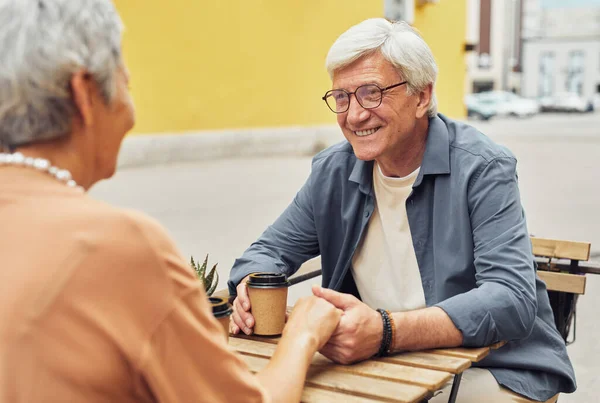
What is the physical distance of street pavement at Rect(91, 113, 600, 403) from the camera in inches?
221

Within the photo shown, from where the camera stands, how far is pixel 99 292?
1.08m

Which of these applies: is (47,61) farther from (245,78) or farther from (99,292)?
(245,78)

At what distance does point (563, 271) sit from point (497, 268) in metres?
1.00

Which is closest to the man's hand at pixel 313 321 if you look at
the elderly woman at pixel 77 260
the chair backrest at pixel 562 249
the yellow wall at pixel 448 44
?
the elderly woman at pixel 77 260

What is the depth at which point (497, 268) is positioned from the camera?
6.96 ft

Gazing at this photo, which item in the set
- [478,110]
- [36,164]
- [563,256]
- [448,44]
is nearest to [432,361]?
[36,164]

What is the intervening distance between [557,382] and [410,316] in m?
0.57

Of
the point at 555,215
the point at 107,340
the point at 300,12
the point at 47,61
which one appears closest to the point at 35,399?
the point at 107,340

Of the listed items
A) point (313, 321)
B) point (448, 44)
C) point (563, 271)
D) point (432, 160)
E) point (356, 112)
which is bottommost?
point (448, 44)

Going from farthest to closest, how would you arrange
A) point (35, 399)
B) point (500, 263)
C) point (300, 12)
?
point (300, 12)
point (500, 263)
point (35, 399)

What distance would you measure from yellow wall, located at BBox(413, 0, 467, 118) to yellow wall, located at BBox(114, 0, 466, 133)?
7.00 ft

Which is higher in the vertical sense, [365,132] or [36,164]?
[36,164]

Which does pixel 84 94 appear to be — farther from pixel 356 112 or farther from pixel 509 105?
pixel 509 105

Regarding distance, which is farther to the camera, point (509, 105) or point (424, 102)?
point (509, 105)
